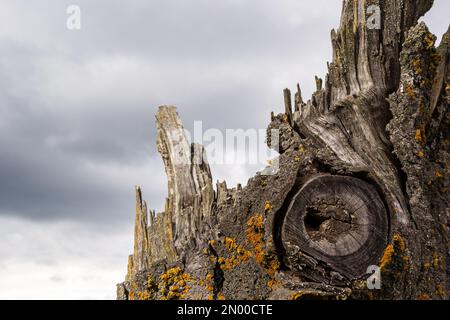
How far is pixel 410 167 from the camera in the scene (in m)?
7.80

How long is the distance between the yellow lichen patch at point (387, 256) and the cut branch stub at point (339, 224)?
0.07m

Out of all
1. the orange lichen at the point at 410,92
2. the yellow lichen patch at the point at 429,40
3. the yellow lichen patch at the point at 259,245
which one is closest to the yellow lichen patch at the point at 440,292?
the yellow lichen patch at the point at 259,245

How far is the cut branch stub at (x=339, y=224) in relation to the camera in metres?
7.16

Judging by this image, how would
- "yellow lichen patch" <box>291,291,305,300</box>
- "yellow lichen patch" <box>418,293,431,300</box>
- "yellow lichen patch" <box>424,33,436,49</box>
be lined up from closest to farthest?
1. "yellow lichen patch" <box>291,291,305,300</box>
2. "yellow lichen patch" <box>418,293,431,300</box>
3. "yellow lichen patch" <box>424,33,436,49</box>

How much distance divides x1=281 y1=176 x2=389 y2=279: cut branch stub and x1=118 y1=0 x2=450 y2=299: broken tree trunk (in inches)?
0.5

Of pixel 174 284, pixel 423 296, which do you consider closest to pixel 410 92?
pixel 423 296

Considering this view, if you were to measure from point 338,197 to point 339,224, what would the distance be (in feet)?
1.19

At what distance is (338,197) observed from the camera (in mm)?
7402

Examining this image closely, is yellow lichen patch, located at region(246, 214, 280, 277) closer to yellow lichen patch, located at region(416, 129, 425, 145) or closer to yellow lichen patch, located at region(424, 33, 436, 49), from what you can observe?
yellow lichen patch, located at region(416, 129, 425, 145)

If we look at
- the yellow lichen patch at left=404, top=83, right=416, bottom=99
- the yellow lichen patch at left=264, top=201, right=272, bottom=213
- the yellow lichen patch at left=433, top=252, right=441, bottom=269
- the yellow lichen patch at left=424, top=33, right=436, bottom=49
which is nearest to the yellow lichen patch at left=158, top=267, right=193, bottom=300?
the yellow lichen patch at left=264, top=201, right=272, bottom=213

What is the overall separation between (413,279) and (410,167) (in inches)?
61.4

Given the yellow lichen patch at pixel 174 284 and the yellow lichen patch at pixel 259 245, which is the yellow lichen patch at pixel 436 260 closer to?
the yellow lichen patch at pixel 259 245

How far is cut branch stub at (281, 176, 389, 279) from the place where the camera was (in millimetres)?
7164

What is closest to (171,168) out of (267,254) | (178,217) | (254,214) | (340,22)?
(178,217)
